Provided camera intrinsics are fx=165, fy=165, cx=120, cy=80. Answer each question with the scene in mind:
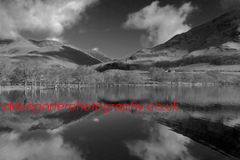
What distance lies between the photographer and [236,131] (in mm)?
25891

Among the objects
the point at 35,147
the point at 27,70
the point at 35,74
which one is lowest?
the point at 35,147

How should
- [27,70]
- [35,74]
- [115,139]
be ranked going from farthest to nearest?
[35,74] → [27,70] → [115,139]

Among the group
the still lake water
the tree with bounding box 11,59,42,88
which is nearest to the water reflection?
the still lake water

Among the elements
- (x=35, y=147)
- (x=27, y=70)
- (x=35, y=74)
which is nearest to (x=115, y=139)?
(x=35, y=147)

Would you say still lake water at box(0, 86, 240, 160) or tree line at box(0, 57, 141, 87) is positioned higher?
tree line at box(0, 57, 141, 87)

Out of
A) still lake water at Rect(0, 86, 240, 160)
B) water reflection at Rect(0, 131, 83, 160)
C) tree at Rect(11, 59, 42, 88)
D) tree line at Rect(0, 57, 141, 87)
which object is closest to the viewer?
water reflection at Rect(0, 131, 83, 160)

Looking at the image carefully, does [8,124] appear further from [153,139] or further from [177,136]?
[177,136]

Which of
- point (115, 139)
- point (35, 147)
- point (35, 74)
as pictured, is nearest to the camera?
point (35, 147)

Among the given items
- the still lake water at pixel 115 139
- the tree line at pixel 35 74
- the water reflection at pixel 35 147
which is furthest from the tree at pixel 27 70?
the water reflection at pixel 35 147

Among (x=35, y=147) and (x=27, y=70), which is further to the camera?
(x=27, y=70)

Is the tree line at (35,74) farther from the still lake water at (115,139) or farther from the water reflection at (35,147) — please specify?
the water reflection at (35,147)

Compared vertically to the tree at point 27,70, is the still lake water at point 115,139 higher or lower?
lower

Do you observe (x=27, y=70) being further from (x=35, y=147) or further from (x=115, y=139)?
(x=115, y=139)

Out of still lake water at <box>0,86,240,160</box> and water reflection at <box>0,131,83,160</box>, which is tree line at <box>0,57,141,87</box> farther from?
water reflection at <box>0,131,83,160</box>
